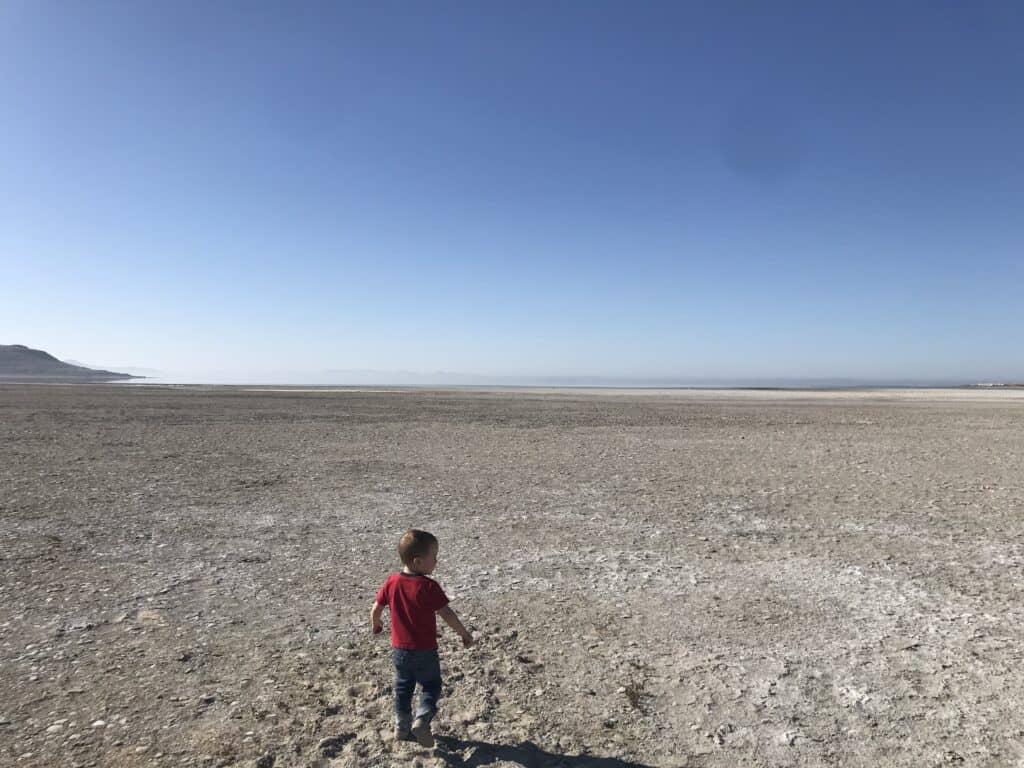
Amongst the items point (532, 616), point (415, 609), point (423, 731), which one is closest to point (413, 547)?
point (415, 609)

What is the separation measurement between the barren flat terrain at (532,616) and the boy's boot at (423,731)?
0.09 meters

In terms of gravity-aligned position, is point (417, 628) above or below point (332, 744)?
above

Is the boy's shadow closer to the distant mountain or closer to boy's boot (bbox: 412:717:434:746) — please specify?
boy's boot (bbox: 412:717:434:746)

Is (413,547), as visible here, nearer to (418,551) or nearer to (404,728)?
(418,551)

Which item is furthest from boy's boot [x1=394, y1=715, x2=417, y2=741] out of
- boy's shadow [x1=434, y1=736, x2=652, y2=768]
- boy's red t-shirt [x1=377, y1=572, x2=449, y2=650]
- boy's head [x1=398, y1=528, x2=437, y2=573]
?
boy's head [x1=398, y1=528, x2=437, y2=573]

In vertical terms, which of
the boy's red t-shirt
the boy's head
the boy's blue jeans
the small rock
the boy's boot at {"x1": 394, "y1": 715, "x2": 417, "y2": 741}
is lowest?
the small rock

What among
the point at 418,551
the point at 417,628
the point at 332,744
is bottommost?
the point at 332,744

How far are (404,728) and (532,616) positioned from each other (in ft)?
6.77

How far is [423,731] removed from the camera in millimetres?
3709

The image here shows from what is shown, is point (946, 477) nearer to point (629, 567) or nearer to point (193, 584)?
point (629, 567)

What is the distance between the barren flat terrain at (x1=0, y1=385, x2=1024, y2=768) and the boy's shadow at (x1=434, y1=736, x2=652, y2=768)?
0.02 meters

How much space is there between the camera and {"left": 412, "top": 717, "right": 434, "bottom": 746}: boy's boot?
370 centimetres

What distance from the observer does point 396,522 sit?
30.1ft

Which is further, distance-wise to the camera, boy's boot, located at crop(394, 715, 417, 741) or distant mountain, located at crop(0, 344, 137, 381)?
distant mountain, located at crop(0, 344, 137, 381)
